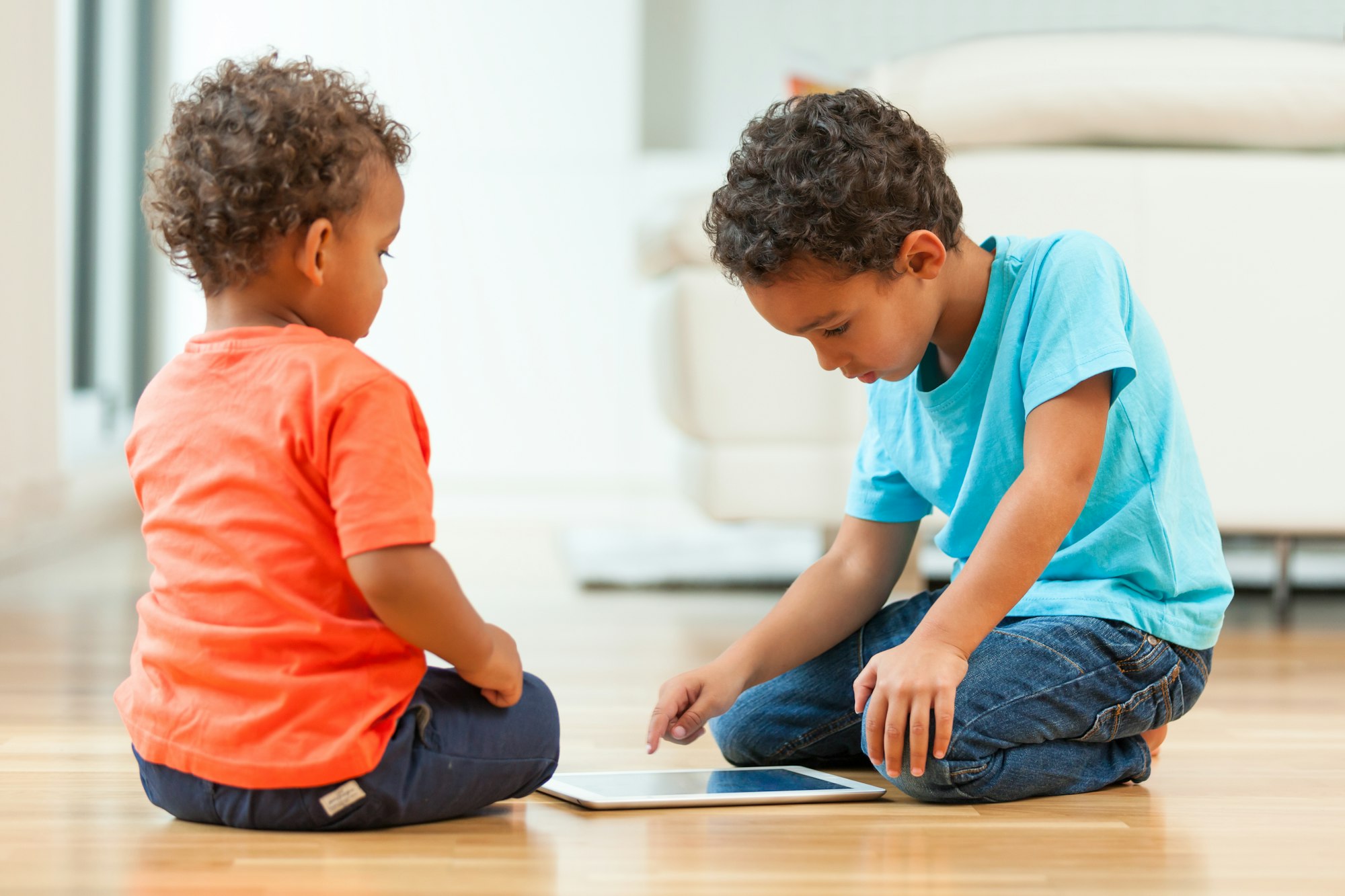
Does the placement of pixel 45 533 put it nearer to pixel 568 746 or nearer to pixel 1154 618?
pixel 568 746

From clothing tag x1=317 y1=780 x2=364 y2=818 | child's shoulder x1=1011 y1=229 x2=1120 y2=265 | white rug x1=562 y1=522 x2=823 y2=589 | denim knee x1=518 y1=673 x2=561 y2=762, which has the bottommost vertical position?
white rug x1=562 y1=522 x2=823 y2=589

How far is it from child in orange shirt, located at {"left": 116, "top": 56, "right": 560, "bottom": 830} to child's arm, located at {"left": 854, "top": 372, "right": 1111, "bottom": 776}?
0.74 ft

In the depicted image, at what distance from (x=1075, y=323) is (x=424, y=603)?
44 centimetres

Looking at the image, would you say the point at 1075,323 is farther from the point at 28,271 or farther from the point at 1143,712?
the point at 28,271

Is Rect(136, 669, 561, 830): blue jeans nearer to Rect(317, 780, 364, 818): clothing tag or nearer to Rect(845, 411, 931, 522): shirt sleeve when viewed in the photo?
Rect(317, 780, 364, 818): clothing tag

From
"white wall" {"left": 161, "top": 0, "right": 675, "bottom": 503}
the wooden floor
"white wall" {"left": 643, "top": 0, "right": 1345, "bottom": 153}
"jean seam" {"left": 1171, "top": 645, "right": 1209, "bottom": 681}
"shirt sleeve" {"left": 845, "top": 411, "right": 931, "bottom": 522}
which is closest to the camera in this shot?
the wooden floor

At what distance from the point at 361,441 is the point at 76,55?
8.54 feet

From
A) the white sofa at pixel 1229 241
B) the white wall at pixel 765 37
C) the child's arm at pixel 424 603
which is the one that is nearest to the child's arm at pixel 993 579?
the child's arm at pixel 424 603

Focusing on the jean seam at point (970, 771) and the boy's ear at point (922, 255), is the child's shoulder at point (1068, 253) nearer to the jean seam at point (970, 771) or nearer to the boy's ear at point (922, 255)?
the boy's ear at point (922, 255)

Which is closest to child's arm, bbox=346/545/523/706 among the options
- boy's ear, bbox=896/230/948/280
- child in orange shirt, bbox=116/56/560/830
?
child in orange shirt, bbox=116/56/560/830

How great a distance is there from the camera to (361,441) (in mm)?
750

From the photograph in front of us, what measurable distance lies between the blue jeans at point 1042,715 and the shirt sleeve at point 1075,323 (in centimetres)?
16

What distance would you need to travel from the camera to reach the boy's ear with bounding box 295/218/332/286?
0.79m

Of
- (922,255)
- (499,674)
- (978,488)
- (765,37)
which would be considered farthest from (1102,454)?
(765,37)
